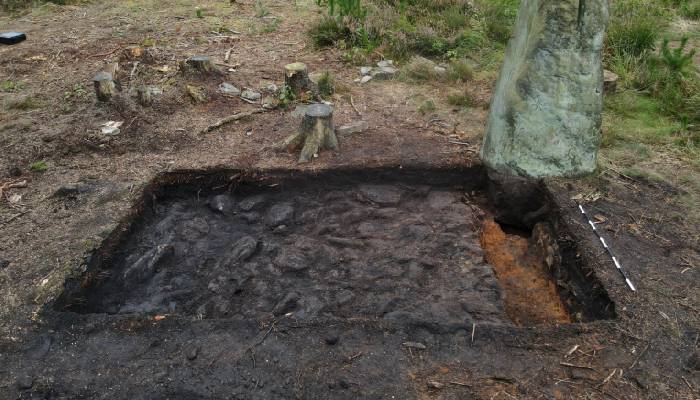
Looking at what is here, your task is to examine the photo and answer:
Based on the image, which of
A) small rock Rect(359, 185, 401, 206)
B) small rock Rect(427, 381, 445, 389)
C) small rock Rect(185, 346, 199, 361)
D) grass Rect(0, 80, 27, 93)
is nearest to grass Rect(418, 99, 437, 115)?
small rock Rect(359, 185, 401, 206)

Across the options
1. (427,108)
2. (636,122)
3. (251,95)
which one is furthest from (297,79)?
(636,122)

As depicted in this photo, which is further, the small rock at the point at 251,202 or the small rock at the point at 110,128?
the small rock at the point at 110,128

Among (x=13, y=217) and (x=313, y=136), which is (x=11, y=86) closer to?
(x=13, y=217)

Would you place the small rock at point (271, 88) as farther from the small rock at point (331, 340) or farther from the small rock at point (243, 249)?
the small rock at point (331, 340)

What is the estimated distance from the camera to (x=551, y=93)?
3662 mm

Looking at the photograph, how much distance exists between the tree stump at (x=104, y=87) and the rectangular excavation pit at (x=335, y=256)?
5.19ft

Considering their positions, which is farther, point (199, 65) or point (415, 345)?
point (199, 65)

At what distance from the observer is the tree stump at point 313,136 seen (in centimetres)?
436

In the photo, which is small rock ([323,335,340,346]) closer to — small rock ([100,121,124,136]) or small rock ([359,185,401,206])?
small rock ([359,185,401,206])

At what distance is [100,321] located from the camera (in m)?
2.80

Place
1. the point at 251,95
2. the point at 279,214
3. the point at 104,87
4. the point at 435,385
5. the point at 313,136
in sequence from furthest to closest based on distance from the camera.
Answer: the point at 251,95 → the point at 104,87 → the point at 313,136 → the point at 279,214 → the point at 435,385

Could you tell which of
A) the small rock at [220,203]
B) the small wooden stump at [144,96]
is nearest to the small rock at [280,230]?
the small rock at [220,203]

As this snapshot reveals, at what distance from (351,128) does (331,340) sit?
252 cm

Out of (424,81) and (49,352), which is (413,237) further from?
(424,81)
